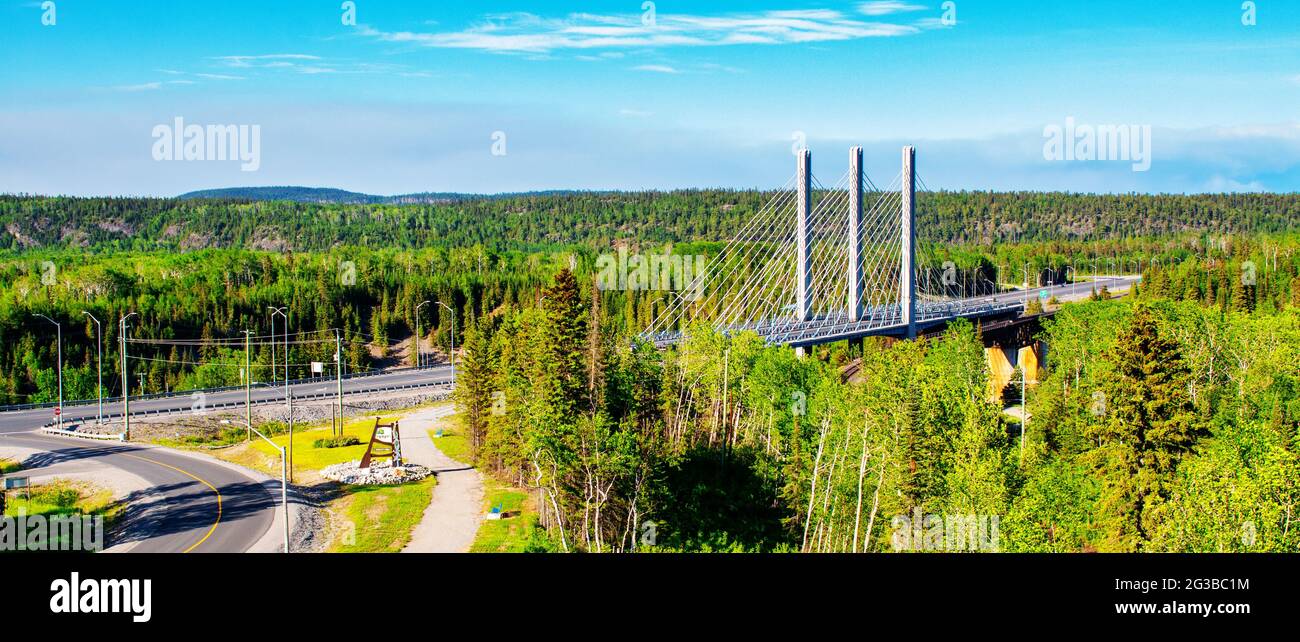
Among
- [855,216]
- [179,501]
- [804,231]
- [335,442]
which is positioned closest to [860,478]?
[179,501]

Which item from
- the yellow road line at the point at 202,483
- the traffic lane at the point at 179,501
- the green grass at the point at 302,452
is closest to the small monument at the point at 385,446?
the green grass at the point at 302,452

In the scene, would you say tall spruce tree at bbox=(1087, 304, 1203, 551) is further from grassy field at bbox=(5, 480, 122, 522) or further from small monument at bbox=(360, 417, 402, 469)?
grassy field at bbox=(5, 480, 122, 522)

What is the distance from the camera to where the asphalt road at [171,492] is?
120ft

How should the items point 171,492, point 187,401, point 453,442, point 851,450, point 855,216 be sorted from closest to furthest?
point 851,450 → point 171,492 → point 453,442 → point 187,401 → point 855,216

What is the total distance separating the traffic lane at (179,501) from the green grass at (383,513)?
326 centimetres

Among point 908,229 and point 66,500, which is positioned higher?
point 908,229

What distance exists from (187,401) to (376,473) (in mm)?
30683

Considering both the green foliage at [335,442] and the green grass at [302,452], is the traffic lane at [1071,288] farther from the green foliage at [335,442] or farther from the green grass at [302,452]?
the green foliage at [335,442]

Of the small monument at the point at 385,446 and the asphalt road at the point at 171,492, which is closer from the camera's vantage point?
the asphalt road at the point at 171,492

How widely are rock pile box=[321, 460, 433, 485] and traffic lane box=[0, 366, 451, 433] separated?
23.9 meters

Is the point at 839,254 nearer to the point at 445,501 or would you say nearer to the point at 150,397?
the point at 445,501

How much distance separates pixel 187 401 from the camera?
70.8m

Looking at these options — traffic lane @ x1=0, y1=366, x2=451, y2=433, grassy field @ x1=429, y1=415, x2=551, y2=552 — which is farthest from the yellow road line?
traffic lane @ x1=0, y1=366, x2=451, y2=433

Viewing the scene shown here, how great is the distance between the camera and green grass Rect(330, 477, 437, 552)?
120ft
